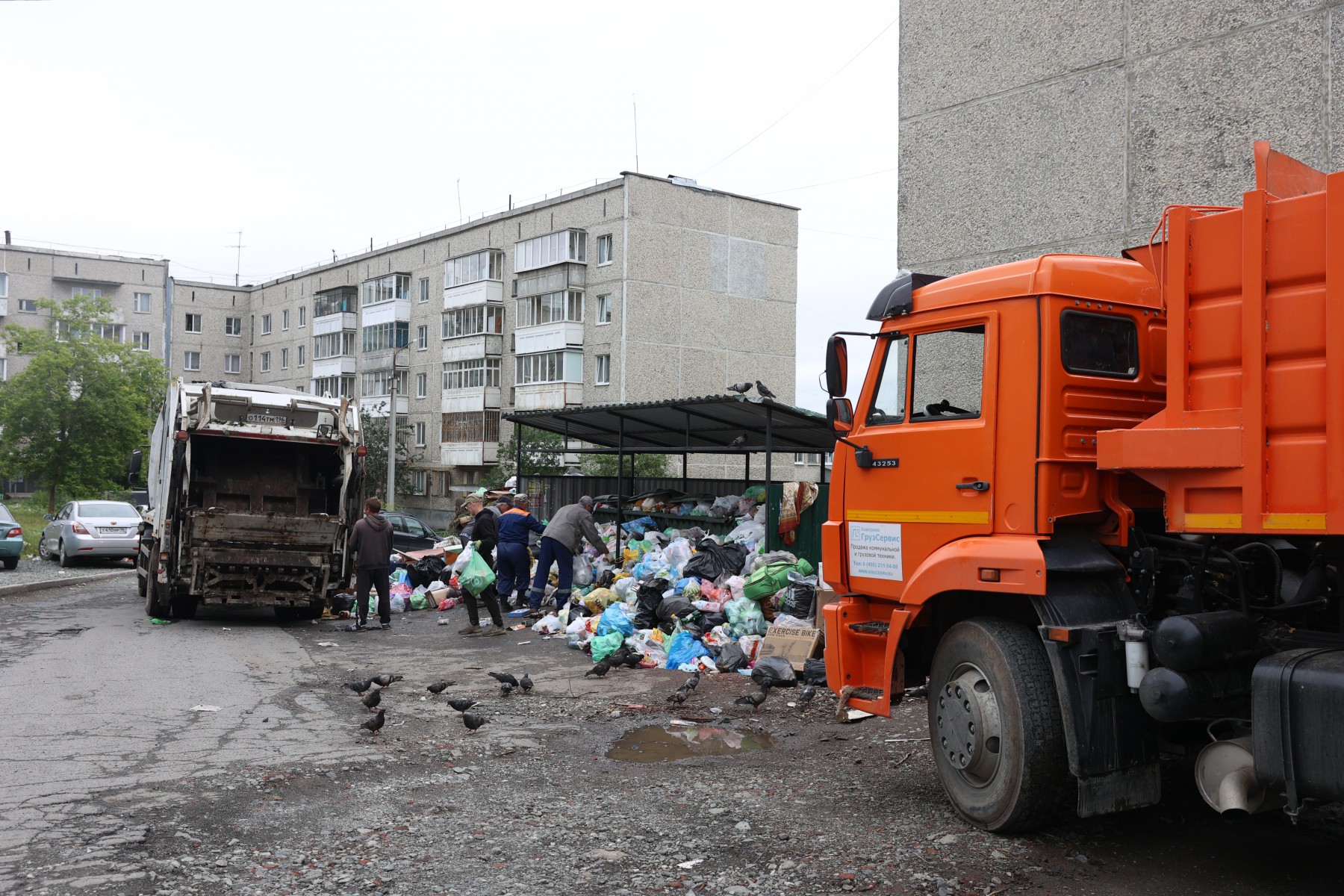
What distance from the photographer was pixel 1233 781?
4.36m

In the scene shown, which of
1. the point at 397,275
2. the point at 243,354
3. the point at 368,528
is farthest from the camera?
the point at 243,354

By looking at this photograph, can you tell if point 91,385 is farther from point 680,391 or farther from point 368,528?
point 368,528

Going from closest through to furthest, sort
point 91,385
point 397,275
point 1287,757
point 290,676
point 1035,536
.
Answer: point 1287,757 → point 1035,536 → point 290,676 → point 91,385 → point 397,275

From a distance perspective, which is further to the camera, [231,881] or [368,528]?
[368,528]

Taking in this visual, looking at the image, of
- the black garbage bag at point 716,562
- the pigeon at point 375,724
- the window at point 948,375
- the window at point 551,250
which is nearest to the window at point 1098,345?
the window at point 948,375

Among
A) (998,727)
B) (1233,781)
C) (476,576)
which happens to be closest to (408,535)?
(476,576)

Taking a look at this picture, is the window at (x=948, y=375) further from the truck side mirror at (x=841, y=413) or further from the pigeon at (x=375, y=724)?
the pigeon at (x=375, y=724)

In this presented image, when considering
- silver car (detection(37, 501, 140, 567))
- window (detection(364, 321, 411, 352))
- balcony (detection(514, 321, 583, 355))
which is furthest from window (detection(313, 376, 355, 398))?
silver car (detection(37, 501, 140, 567))

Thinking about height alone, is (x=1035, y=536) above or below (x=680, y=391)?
below

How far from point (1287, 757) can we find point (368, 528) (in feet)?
36.5

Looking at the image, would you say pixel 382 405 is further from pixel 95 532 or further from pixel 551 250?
pixel 95 532

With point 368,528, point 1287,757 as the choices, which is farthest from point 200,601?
point 1287,757

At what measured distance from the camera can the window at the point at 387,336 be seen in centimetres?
5316

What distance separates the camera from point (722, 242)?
147 ft
